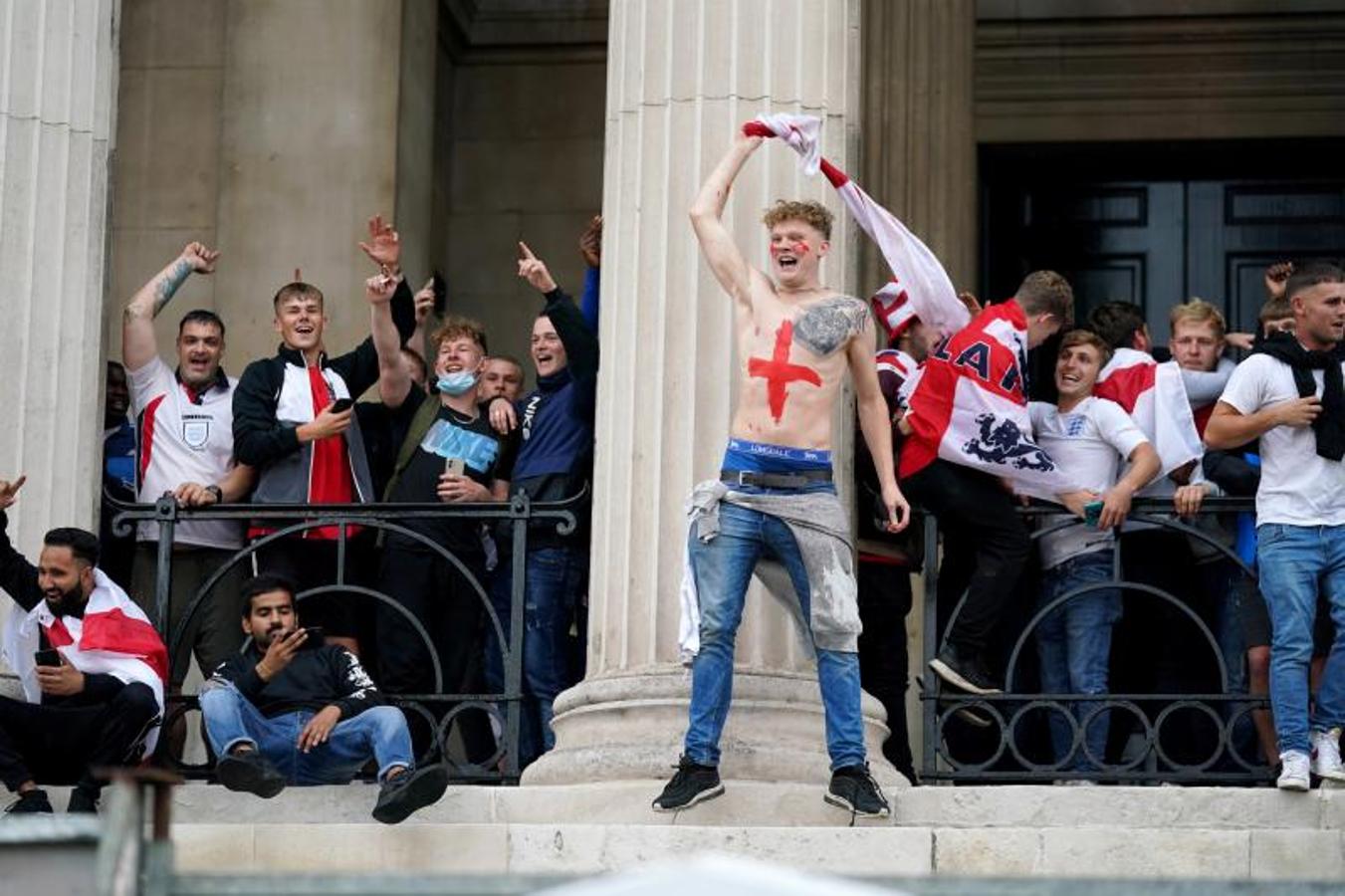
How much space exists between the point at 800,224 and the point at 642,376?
1.22 m

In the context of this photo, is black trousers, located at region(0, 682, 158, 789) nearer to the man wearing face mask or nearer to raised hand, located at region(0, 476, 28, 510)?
raised hand, located at region(0, 476, 28, 510)

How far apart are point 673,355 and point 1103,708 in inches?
87.3

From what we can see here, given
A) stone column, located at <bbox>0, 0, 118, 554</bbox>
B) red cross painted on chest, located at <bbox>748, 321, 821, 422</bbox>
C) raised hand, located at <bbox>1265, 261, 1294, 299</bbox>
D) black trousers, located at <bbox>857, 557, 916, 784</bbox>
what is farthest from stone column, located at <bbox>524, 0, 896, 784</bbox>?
stone column, located at <bbox>0, 0, 118, 554</bbox>

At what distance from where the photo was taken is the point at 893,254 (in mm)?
13617

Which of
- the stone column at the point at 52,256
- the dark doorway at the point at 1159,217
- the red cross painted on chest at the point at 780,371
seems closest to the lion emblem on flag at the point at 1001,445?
the red cross painted on chest at the point at 780,371

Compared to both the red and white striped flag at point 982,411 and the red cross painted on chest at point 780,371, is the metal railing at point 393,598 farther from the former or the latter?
the red cross painted on chest at point 780,371

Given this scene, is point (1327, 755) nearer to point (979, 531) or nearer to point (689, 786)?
point (979, 531)

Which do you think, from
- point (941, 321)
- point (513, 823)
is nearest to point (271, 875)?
point (513, 823)

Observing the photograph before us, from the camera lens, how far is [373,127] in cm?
1844

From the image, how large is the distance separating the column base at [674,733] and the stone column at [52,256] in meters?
2.61

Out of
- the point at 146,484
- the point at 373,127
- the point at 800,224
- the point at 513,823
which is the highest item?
the point at 373,127

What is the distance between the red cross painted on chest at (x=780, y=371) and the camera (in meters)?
12.4

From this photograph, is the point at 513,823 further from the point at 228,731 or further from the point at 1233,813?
the point at 1233,813

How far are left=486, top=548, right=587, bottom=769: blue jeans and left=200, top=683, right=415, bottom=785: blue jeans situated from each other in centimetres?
95
